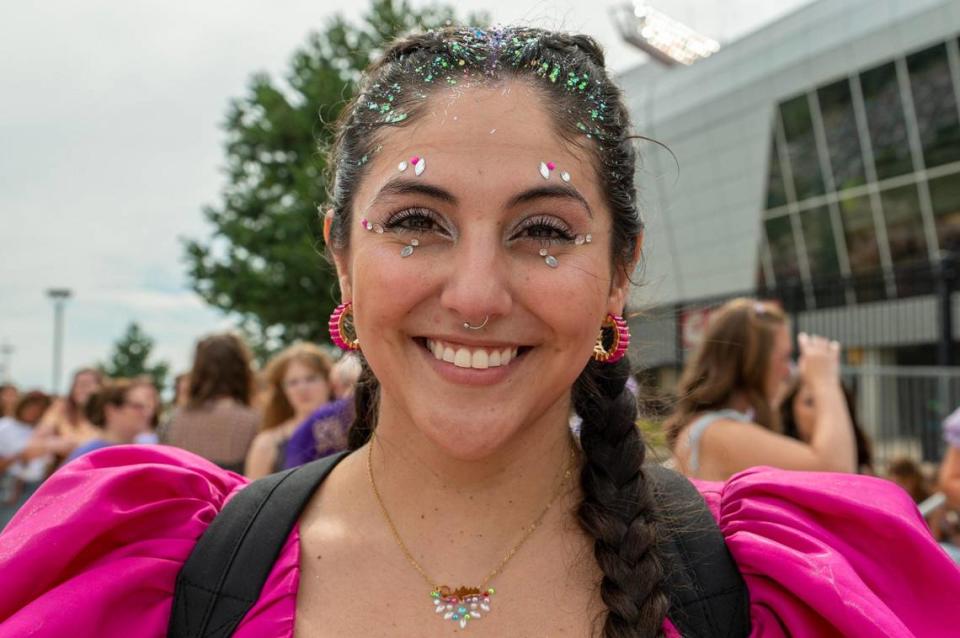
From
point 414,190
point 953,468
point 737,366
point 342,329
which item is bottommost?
point 953,468

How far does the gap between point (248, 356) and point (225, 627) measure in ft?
12.5

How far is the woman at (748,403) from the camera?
10.9 feet

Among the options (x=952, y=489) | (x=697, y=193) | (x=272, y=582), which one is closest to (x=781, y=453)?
Answer: (x=952, y=489)

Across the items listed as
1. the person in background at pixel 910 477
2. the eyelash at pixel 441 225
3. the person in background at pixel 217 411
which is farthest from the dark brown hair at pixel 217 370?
the person in background at pixel 910 477

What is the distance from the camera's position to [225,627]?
61.8 inches

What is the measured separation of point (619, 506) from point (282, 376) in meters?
3.54

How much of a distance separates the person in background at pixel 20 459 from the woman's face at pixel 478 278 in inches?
239

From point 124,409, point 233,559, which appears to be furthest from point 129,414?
point 233,559

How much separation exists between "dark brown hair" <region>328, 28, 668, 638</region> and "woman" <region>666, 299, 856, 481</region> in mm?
1364

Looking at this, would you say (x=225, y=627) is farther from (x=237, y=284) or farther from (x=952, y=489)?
(x=237, y=284)

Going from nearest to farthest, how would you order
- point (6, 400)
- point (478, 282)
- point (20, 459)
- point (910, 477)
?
1. point (478, 282)
2. point (910, 477)
3. point (20, 459)
4. point (6, 400)

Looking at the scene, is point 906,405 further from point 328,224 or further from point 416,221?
point 416,221

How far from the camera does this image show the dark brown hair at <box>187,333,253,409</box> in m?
5.09

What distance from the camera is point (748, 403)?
367 cm
